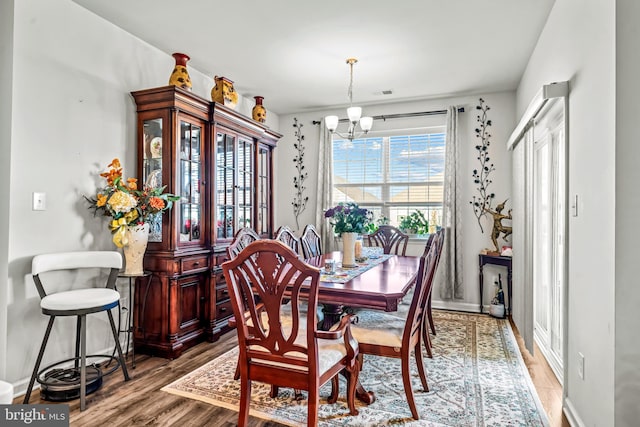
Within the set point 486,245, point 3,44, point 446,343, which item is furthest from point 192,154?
point 486,245

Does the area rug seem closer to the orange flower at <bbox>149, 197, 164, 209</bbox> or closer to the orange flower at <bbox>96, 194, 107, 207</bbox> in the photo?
the orange flower at <bbox>149, 197, 164, 209</bbox>

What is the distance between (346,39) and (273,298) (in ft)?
8.09

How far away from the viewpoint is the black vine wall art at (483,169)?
4500 millimetres

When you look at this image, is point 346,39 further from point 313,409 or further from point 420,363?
point 313,409

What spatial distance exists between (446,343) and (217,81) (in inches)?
133

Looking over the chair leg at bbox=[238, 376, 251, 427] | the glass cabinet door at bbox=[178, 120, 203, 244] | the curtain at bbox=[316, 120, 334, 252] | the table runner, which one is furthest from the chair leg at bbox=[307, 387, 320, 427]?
the curtain at bbox=[316, 120, 334, 252]

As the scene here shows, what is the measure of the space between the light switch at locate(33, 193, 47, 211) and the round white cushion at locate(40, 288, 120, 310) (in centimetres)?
61

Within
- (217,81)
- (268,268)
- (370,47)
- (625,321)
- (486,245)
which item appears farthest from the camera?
(486,245)

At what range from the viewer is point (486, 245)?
4.49 meters

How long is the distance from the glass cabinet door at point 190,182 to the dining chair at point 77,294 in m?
0.67

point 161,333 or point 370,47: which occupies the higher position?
point 370,47

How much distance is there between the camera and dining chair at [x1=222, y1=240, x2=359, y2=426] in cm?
165

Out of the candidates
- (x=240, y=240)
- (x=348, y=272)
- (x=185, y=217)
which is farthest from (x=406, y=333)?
(x=185, y=217)

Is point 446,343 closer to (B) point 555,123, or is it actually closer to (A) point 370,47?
(B) point 555,123
